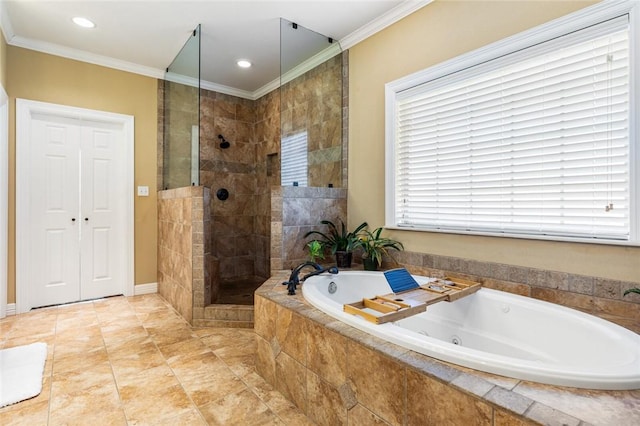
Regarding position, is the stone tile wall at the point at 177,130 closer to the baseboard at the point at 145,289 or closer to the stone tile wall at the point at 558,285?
the baseboard at the point at 145,289

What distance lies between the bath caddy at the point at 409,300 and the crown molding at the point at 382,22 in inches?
82.2

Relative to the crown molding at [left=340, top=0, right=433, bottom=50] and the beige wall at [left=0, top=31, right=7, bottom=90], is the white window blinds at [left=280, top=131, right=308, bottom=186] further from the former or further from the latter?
the beige wall at [left=0, top=31, right=7, bottom=90]

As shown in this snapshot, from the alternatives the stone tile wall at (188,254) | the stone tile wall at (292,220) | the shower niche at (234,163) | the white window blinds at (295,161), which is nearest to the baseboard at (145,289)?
the shower niche at (234,163)

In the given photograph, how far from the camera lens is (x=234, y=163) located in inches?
173

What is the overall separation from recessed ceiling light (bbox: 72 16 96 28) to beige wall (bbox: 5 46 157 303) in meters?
0.67

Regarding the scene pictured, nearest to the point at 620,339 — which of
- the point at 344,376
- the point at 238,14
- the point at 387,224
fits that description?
the point at 344,376

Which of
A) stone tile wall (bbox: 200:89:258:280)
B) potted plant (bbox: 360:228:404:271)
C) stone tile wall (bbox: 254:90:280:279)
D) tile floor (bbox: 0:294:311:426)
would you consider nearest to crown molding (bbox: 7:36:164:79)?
stone tile wall (bbox: 200:89:258:280)

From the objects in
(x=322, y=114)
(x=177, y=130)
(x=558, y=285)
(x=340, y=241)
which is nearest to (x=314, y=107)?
(x=322, y=114)

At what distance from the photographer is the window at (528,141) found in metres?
1.64

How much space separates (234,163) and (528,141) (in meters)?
3.48

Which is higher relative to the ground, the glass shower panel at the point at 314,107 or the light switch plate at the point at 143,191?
the glass shower panel at the point at 314,107

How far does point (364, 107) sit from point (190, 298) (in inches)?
93.0

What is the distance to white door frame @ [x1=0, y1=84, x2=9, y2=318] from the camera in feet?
9.71

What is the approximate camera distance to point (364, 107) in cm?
295
